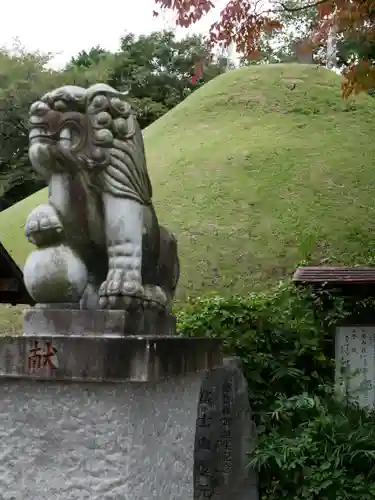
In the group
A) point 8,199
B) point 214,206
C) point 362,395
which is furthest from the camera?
point 8,199

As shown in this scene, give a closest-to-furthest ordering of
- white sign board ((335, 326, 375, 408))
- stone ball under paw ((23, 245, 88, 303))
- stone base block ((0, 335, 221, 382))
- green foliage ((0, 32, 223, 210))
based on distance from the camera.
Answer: stone base block ((0, 335, 221, 382)), stone ball under paw ((23, 245, 88, 303)), white sign board ((335, 326, 375, 408)), green foliage ((0, 32, 223, 210))

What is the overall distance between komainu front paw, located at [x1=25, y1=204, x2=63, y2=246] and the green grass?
5.42m

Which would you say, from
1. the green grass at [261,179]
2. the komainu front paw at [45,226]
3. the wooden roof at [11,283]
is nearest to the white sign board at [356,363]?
the wooden roof at [11,283]

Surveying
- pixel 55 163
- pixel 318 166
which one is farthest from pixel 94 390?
pixel 318 166

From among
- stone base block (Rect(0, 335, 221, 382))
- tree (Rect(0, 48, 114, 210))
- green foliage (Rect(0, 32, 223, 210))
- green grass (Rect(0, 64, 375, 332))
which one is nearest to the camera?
stone base block (Rect(0, 335, 221, 382))

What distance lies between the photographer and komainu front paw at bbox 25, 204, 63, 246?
2420 millimetres

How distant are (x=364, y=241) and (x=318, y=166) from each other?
2.76m

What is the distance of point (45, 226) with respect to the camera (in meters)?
2.42

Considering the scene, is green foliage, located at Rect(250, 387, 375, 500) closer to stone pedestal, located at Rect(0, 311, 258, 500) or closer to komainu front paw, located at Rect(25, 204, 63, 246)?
stone pedestal, located at Rect(0, 311, 258, 500)

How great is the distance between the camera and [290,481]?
416cm

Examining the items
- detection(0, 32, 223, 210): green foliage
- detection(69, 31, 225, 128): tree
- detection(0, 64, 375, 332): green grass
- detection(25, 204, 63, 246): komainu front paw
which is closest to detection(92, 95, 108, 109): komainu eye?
detection(25, 204, 63, 246): komainu front paw

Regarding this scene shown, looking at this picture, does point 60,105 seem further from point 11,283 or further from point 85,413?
point 11,283

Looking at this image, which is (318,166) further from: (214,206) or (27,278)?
(27,278)

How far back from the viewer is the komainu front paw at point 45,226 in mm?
2420
